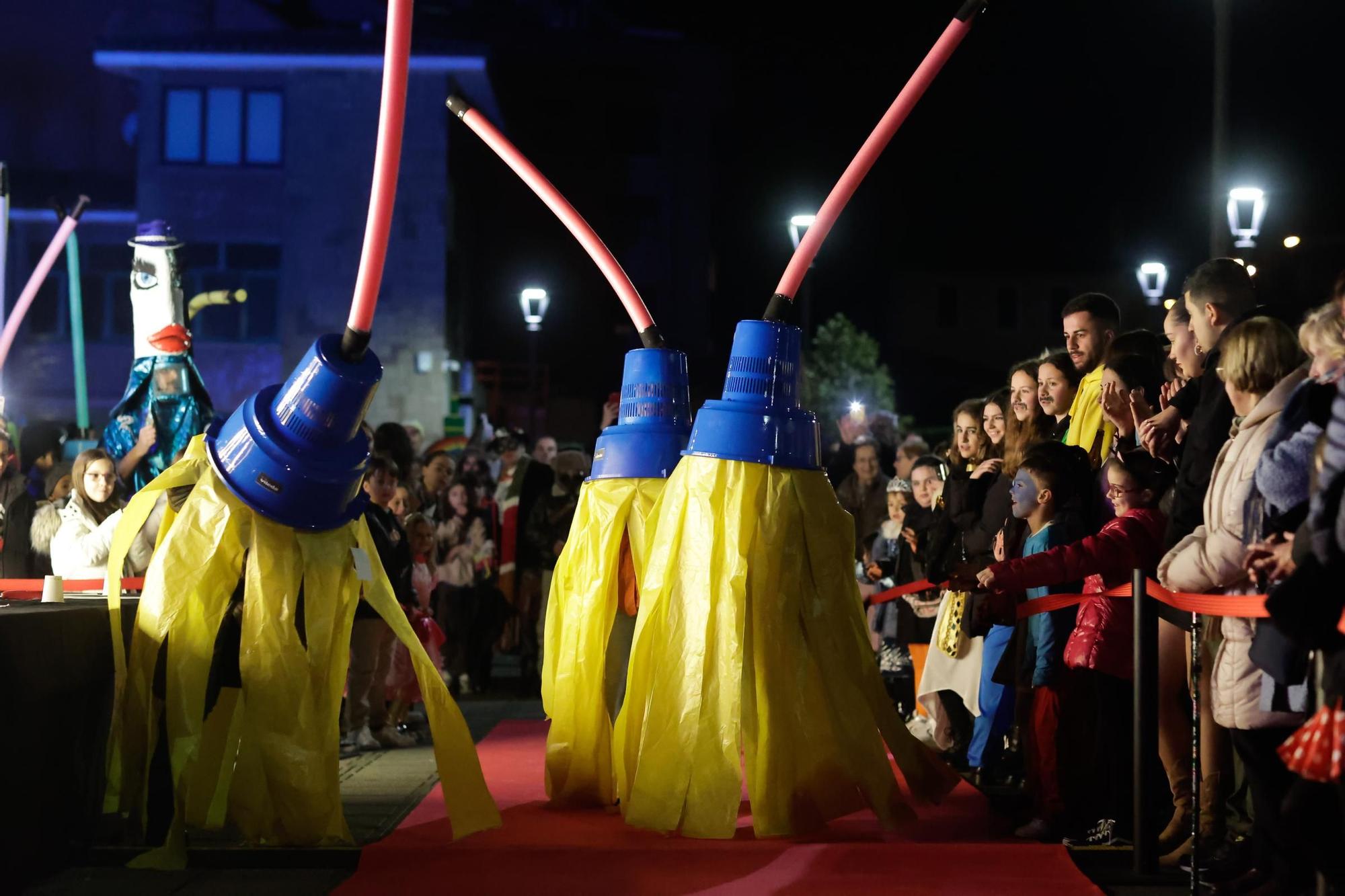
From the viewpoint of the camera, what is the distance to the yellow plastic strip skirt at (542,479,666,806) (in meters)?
5.56

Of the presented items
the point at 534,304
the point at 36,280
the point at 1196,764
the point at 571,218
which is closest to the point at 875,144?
the point at 571,218

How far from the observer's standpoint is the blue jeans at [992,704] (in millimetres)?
6289

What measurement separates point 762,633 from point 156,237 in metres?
4.28

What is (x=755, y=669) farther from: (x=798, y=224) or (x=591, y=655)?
(x=798, y=224)

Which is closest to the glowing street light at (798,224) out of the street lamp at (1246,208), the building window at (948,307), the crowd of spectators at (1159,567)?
the street lamp at (1246,208)

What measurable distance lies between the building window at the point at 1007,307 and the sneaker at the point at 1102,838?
41.2 metres

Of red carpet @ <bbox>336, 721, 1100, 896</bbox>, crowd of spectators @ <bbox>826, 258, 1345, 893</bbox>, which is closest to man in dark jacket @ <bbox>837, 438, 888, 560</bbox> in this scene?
crowd of spectators @ <bbox>826, 258, 1345, 893</bbox>

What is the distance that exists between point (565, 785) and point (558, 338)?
28722 mm

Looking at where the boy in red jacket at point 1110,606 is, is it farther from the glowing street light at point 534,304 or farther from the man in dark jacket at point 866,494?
the glowing street light at point 534,304

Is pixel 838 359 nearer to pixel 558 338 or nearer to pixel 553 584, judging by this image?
pixel 558 338

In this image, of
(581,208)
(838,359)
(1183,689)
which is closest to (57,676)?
(1183,689)

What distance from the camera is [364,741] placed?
783cm

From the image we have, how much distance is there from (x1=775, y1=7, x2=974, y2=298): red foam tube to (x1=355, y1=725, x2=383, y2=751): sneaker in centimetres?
383

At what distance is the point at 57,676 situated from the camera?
463 centimetres
